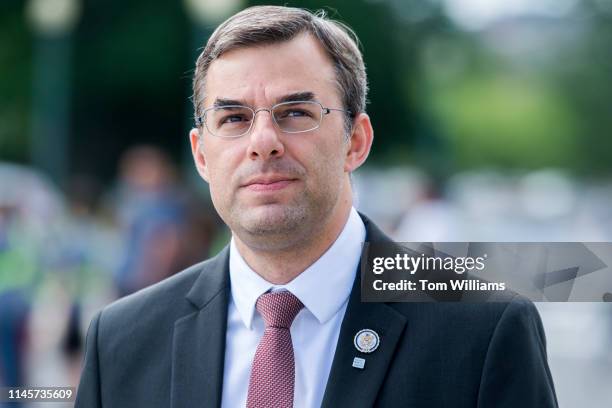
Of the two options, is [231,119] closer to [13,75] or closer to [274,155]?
[274,155]

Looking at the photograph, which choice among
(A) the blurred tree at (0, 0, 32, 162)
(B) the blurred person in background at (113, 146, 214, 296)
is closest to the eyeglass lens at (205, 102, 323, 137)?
(B) the blurred person in background at (113, 146, 214, 296)

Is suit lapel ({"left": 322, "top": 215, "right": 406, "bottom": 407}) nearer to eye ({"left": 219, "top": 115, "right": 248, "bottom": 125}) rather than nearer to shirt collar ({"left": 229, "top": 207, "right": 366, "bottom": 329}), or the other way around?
shirt collar ({"left": 229, "top": 207, "right": 366, "bottom": 329})

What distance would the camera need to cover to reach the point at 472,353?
2867 millimetres

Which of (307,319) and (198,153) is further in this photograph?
(198,153)

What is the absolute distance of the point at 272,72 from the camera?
3.02m

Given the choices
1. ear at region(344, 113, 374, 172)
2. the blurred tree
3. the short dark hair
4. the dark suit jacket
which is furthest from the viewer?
the blurred tree

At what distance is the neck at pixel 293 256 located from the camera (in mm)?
3109

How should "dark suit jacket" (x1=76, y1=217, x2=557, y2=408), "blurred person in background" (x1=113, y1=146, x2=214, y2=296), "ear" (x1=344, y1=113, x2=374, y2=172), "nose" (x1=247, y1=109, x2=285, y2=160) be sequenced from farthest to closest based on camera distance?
1. "blurred person in background" (x1=113, y1=146, x2=214, y2=296)
2. "ear" (x1=344, y1=113, x2=374, y2=172)
3. "nose" (x1=247, y1=109, x2=285, y2=160)
4. "dark suit jacket" (x1=76, y1=217, x2=557, y2=408)

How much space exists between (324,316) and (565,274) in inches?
27.6

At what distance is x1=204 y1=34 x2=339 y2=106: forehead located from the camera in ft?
9.86

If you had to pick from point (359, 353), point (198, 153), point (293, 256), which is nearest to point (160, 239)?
point (198, 153)

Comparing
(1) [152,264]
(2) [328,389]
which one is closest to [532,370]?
(2) [328,389]

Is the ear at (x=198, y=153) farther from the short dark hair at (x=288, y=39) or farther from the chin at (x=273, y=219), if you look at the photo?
the chin at (x=273, y=219)

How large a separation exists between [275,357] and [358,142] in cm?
76
